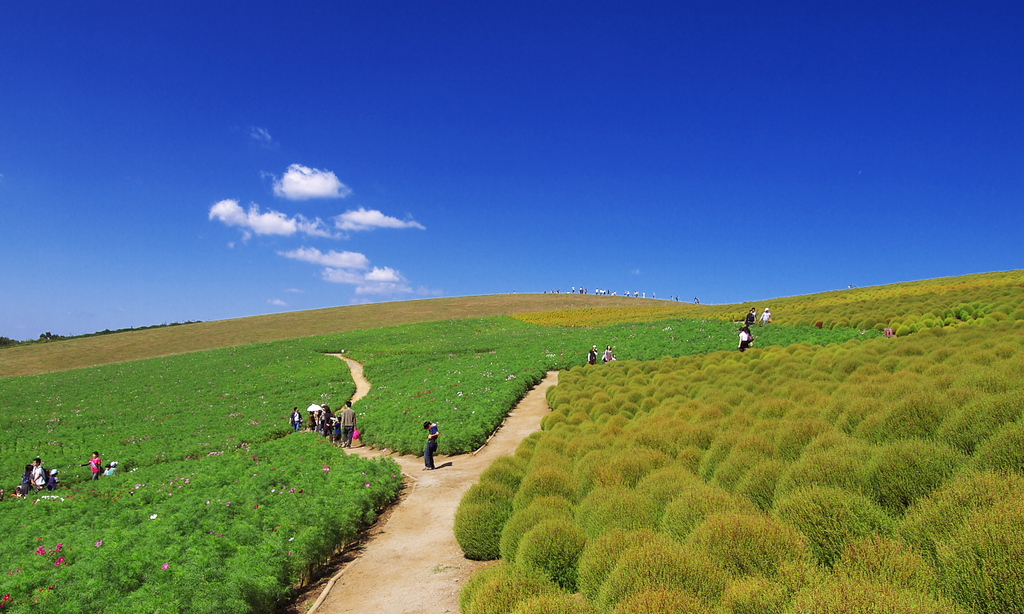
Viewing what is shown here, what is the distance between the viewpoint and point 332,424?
23.1 meters

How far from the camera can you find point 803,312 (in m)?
40.9

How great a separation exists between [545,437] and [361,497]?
5042 mm

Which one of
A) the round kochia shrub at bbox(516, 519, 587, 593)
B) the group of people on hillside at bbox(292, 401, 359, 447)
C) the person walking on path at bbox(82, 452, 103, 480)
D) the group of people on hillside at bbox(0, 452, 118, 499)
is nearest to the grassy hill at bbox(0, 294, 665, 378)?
the group of people on hillside at bbox(292, 401, 359, 447)

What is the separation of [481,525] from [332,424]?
633 inches

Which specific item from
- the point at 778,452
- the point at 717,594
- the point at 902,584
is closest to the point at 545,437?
the point at 778,452

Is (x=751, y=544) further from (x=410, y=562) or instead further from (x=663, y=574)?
(x=410, y=562)

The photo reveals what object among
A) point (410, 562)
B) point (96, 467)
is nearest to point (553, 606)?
point (410, 562)

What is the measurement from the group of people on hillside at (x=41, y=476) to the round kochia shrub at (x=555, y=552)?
19162 mm

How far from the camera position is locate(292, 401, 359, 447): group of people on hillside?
2197 centimetres

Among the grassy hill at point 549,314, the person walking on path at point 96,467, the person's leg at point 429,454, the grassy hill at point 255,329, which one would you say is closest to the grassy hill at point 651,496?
the person walking on path at point 96,467

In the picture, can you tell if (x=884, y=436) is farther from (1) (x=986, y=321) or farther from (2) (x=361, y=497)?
(1) (x=986, y=321)

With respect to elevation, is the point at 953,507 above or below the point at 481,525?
above

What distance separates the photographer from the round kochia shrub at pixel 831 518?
521cm

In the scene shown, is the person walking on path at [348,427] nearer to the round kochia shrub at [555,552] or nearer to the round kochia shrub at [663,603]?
the round kochia shrub at [555,552]
